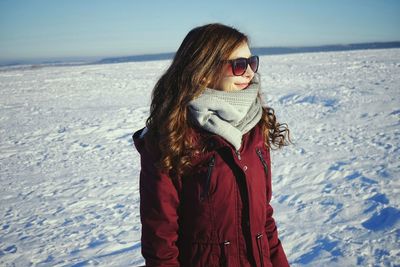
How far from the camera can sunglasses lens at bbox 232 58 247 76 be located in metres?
1.32

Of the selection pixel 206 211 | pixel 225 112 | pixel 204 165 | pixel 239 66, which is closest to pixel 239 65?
pixel 239 66

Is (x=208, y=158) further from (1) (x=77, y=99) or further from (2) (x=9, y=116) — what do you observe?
(1) (x=77, y=99)

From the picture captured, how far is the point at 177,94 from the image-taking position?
1319mm

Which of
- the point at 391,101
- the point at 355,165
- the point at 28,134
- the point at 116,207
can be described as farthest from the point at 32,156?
the point at 391,101

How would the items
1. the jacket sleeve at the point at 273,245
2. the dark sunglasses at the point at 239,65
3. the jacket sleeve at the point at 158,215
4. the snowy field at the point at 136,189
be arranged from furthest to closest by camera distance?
the snowy field at the point at 136,189
the jacket sleeve at the point at 273,245
the dark sunglasses at the point at 239,65
the jacket sleeve at the point at 158,215

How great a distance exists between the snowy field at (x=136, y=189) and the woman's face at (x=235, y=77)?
58.2 inches

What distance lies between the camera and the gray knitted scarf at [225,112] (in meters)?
1.27

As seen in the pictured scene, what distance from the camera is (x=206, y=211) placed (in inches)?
49.2

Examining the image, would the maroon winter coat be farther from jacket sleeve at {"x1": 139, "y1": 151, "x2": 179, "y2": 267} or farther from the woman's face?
the woman's face

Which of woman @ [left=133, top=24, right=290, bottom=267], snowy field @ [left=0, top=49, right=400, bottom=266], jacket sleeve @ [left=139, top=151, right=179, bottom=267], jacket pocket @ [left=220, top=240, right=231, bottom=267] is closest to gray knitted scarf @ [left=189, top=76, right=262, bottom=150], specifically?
woman @ [left=133, top=24, right=290, bottom=267]

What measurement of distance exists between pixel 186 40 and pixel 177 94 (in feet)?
0.75

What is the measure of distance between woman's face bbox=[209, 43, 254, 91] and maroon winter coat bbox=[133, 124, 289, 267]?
0.24 m

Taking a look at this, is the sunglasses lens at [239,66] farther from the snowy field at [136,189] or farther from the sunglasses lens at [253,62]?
the snowy field at [136,189]

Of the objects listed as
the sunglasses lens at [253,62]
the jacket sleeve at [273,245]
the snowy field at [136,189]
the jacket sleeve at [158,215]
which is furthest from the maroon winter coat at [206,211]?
the snowy field at [136,189]
